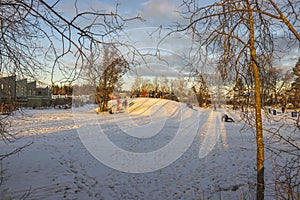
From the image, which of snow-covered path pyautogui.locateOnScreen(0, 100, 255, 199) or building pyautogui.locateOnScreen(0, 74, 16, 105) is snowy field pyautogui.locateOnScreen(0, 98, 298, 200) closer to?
snow-covered path pyautogui.locateOnScreen(0, 100, 255, 199)

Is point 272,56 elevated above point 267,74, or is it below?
above

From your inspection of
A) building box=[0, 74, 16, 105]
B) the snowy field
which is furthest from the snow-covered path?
building box=[0, 74, 16, 105]

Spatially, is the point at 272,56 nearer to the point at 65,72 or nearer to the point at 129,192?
the point at 65,72

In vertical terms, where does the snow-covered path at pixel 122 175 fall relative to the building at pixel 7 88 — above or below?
below

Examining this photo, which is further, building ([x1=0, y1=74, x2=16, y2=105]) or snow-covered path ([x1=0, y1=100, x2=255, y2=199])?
snow-covered path ([x1=0, y1=100, x2=255, y2=199])

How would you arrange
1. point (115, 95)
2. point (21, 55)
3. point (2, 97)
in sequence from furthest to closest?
point (115, 95) < point (2, 97) < point (21, 55)

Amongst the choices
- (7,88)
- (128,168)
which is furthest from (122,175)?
(7,88)

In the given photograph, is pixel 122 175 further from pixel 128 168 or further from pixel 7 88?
pixel 7 88

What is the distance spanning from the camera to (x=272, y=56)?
10.3ft

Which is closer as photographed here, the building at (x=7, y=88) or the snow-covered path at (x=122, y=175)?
the building at (x=7, y=88)

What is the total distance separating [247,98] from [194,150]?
511 centimetres

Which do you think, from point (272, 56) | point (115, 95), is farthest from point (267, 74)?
point (115, 95)

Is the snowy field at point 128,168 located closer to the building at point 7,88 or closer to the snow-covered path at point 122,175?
the snow-covered path at point 122,175

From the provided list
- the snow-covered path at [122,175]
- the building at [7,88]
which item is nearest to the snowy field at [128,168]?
the snow-covered path at [122,175]
